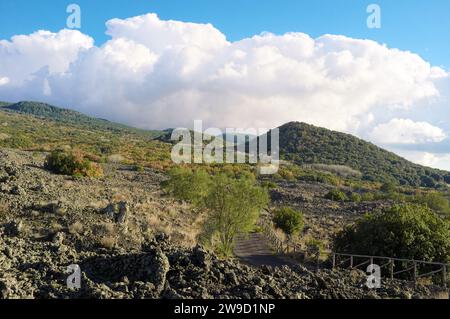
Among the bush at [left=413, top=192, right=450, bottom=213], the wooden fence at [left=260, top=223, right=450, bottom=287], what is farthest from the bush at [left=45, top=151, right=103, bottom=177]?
the bush at [left=413, top=192, right=450, bottom=213]

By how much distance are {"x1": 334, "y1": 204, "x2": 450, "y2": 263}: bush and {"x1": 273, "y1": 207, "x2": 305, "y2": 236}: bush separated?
9.89 m

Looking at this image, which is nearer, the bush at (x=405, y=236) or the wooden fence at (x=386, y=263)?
the wooden fence at (x=386, y=263)

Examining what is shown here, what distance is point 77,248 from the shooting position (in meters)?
14.1

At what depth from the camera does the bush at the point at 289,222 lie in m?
29.8

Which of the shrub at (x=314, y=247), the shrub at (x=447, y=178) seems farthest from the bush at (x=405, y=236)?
the shrub at (x=447, y=178)

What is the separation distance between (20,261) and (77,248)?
314 centimetres

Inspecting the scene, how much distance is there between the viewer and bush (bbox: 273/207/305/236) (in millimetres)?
29828

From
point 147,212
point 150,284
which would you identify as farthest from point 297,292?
point 147,212

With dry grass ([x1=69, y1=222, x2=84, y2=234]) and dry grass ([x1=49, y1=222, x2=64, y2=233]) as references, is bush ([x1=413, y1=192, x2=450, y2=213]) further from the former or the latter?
dry grass ([x1=49, y1=222, x2=64, y2=233])

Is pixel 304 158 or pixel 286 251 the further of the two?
pixel 304 158

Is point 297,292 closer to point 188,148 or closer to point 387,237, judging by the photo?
point 387,237

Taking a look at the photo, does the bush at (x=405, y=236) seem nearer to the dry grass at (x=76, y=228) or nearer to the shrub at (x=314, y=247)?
the shrub at (x=314, y=247)

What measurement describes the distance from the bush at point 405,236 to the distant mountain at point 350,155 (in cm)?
9088

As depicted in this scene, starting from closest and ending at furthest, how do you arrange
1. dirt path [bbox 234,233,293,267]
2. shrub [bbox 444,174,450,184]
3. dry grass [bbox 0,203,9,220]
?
dry grass [bbox 0,203,9,220], dirt path [bbox 234,233,293,267], shrub [bbox 444,174,450,184]
